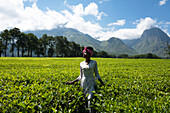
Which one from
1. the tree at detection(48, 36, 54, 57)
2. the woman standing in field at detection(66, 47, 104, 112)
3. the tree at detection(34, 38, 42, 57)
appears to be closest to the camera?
the woman standing in field at detection(66, 47, 104, 112)

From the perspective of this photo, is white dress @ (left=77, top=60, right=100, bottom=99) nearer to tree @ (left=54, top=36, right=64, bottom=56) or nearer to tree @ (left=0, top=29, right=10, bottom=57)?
tree @ (left=0, top=29, right=10, bottom=57)

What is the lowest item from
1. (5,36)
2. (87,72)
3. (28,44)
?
(87,72)

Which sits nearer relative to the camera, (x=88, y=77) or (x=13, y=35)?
(x=88, y=77)

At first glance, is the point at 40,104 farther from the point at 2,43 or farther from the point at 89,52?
the point at 2,43

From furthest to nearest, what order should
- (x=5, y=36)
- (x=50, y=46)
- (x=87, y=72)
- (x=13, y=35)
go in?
(x=50, y=46), (x=13, y=35), (x=5, y=36), (x=87, y=72)

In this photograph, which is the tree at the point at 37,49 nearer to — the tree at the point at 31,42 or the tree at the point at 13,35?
the tree at the point at 31,42

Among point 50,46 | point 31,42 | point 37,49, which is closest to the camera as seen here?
point 31,42

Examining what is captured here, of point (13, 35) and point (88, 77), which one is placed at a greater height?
point (13, 35)

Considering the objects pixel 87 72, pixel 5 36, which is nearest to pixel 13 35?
pixel 5 36

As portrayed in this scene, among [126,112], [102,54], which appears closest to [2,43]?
[126,112]

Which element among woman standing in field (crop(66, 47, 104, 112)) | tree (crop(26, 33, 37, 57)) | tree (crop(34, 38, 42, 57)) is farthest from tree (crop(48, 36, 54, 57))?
woman standing in field (crop(66, 47, 104, 112))

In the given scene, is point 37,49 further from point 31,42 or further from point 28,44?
point 28,44

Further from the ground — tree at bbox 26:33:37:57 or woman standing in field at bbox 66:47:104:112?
tree at bbox 26:33:37:57

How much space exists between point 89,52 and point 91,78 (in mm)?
969
